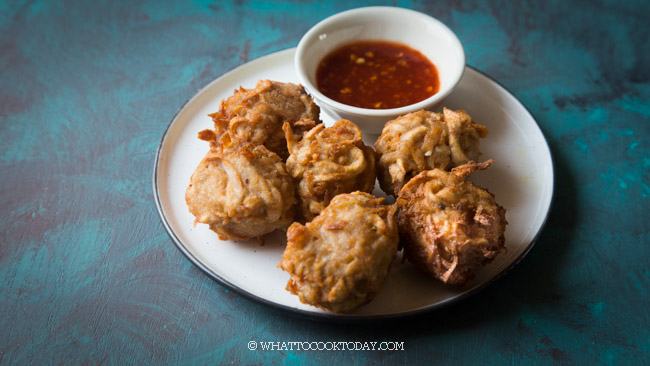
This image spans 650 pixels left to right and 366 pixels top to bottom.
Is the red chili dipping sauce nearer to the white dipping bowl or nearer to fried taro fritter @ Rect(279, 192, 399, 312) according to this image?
the white dipping bowl

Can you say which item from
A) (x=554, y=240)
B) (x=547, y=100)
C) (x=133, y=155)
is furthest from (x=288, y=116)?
(x=547, y=100)

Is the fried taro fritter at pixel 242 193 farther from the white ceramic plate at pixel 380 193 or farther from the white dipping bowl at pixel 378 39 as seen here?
the white dipping bowl at pixel 378 39

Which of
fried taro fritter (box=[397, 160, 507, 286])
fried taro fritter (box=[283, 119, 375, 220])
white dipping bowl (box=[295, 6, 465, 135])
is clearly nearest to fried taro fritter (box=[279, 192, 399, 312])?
fried taro fritter (box=[397, 160, 507, 286])

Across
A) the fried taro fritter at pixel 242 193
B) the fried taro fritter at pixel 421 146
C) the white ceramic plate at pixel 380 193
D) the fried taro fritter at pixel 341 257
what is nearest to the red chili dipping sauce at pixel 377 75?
the white ceramic plate at pixel 380 193

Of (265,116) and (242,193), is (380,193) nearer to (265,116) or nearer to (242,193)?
(265,116)

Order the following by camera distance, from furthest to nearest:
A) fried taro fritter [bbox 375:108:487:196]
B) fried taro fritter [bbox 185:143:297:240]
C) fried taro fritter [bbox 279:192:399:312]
Result: fried taro fritter [bbox 375:108:487:196], fried taro fritter [bbox 185:143:297:240], fried taro fritter [bbox 279:192:399:312]

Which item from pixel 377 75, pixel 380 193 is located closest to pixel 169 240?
pixel 380 193
